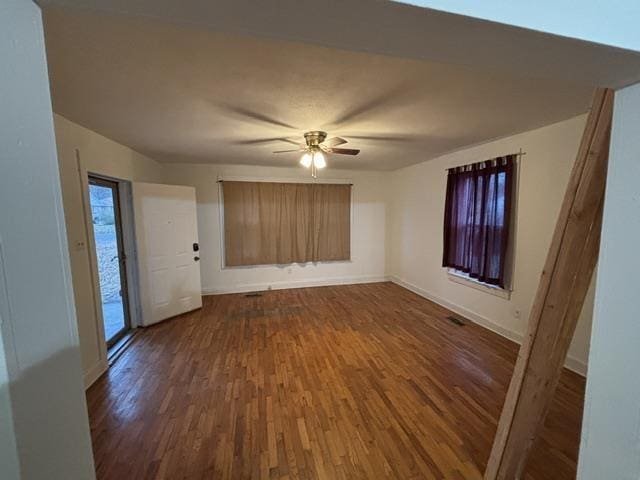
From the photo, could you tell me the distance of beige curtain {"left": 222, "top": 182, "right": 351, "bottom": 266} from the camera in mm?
4754

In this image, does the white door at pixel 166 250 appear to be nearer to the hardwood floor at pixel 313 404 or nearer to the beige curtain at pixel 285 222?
the hardwood floor at pixel 313 404

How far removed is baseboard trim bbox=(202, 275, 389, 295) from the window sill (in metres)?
1.85

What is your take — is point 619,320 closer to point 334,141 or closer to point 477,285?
point 334,141

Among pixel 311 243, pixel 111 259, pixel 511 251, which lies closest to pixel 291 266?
pixel 311 243

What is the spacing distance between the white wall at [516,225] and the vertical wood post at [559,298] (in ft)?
5.18

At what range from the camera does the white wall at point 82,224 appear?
2.23m

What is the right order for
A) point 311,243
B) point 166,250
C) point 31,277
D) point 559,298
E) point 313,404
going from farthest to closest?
1. point 311,243
2. point 166,250
3. point 313,404
4. point 559,298
5. point 31,277

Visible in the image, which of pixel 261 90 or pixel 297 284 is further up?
pixel 261 90

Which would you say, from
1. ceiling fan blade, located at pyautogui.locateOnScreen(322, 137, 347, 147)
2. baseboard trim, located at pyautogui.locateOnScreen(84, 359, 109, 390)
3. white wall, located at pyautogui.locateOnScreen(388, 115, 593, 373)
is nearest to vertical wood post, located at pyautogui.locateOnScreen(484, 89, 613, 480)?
white wall, located at pyautogui.locateOnScreen(388, 115, 593, 373)

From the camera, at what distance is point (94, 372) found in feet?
7.89

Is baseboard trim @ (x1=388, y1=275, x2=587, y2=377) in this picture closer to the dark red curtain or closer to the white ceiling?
the dark red curtain

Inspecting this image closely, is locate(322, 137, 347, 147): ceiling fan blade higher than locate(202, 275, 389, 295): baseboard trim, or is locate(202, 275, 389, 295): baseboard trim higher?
locate(322, 137, 347, 147): ceiling fan blade

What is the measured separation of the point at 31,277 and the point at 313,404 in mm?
2082

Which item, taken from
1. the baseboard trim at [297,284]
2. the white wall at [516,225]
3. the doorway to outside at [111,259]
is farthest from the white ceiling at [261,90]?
the baseboard trim at [297,284]
